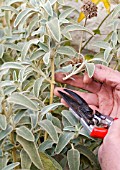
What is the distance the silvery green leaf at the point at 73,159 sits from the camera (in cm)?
121

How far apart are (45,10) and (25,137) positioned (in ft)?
1.31

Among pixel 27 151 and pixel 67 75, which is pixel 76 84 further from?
pixel 27 151

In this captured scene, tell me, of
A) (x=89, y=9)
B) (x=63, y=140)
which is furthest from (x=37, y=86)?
(x=89, y=9)

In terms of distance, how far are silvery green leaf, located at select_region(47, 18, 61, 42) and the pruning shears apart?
177 mm

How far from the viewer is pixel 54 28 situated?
1.25 meters

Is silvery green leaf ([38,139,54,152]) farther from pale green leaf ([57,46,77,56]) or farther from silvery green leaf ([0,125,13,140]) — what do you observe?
pale green leaf ([57,46,77,56])

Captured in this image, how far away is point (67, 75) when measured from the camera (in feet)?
4.40

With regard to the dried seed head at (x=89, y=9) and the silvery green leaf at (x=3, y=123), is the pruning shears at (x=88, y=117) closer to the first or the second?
the silvery green leaf at (x=3, y=123)

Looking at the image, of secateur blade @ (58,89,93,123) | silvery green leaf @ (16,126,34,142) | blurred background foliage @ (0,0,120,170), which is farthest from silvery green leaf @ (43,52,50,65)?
silvery green leaf @ (16,126,34,142)

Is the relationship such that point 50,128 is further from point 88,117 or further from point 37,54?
point 37,54

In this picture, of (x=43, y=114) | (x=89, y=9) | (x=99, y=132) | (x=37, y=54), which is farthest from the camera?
(x=89, y=9)

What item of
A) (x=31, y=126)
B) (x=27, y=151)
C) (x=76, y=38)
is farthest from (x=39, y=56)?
(x=76, y=38)

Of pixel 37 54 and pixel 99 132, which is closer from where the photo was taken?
pixel 99 132

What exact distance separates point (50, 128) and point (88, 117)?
11cm
